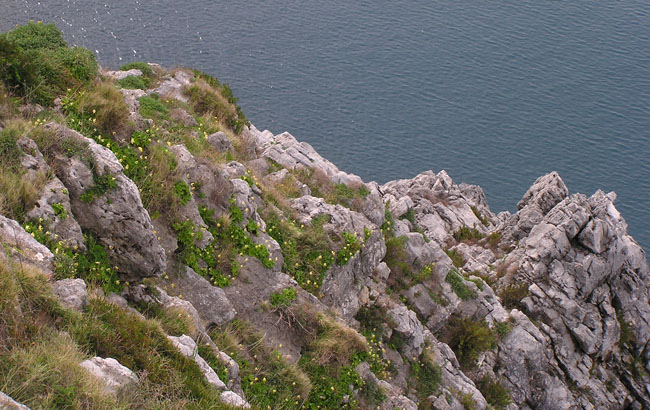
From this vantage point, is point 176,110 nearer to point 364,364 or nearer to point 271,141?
point 271,141

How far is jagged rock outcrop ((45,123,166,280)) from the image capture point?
14891mm

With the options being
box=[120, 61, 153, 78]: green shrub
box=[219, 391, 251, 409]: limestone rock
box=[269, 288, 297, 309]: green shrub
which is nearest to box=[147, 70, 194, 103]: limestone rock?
box=[120, 61, 153, 78]: green shrub

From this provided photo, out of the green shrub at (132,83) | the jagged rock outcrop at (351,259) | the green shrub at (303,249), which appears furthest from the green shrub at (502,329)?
the green shrub at (132,83)

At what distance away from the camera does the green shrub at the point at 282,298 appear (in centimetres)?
1938

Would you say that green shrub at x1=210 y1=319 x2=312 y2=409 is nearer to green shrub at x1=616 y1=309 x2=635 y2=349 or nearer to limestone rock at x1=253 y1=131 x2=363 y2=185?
limestone rock at x1=253 y1=131 x2=363 y2=185

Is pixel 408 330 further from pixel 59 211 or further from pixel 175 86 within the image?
pixel 175 86

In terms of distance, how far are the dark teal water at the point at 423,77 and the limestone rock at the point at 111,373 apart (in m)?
67.1

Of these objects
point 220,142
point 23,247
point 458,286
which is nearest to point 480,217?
point 458,286

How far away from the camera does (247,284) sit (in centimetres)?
1952

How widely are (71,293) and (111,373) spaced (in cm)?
221

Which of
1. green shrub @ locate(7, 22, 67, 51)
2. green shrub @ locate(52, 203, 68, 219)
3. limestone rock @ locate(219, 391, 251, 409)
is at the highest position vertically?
green shrub @ locate(7, 22, 67, 51)

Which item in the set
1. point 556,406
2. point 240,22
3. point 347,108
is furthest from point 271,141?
point 240,22

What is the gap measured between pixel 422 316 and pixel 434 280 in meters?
2.06

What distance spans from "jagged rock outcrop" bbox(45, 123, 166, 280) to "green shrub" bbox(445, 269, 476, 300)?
714 inches
